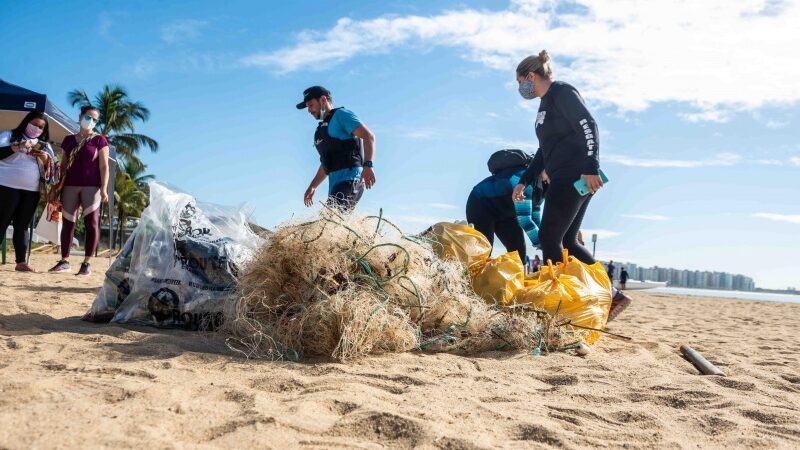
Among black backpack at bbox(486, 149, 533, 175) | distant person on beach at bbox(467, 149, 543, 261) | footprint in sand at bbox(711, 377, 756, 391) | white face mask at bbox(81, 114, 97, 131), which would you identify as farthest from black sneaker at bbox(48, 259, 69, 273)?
footprint in sand at bbox(711, 377, 756, 391)

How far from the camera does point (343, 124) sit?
4445 mm

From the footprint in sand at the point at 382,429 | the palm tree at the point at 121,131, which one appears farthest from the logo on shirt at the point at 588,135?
the palm tree at the point at 121,131

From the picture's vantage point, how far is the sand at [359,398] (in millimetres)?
1584

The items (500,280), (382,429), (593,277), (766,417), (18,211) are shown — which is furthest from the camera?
(18,211)

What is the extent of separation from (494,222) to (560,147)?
125 cm

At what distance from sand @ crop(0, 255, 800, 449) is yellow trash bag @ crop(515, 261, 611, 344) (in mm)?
328

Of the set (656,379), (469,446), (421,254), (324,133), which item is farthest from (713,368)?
(324,133)

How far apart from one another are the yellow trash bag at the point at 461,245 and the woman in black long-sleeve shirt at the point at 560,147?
44 cm

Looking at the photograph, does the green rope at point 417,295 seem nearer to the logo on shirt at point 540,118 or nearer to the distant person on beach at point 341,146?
the distant person on beach at point 341,146

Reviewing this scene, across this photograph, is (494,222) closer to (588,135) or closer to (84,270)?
(588,135)

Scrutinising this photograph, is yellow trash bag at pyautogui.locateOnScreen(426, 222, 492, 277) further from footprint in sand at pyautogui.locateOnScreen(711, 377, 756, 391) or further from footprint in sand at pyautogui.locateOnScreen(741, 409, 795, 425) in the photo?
footprint in sand at pyautogui.locateOnScreen(741, 409, 795, 425)

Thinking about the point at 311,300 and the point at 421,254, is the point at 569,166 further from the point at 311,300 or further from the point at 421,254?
the point at 311,300

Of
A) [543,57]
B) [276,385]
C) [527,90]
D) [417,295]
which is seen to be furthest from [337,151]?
[276,385]

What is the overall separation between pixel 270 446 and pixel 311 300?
125 centimetres
